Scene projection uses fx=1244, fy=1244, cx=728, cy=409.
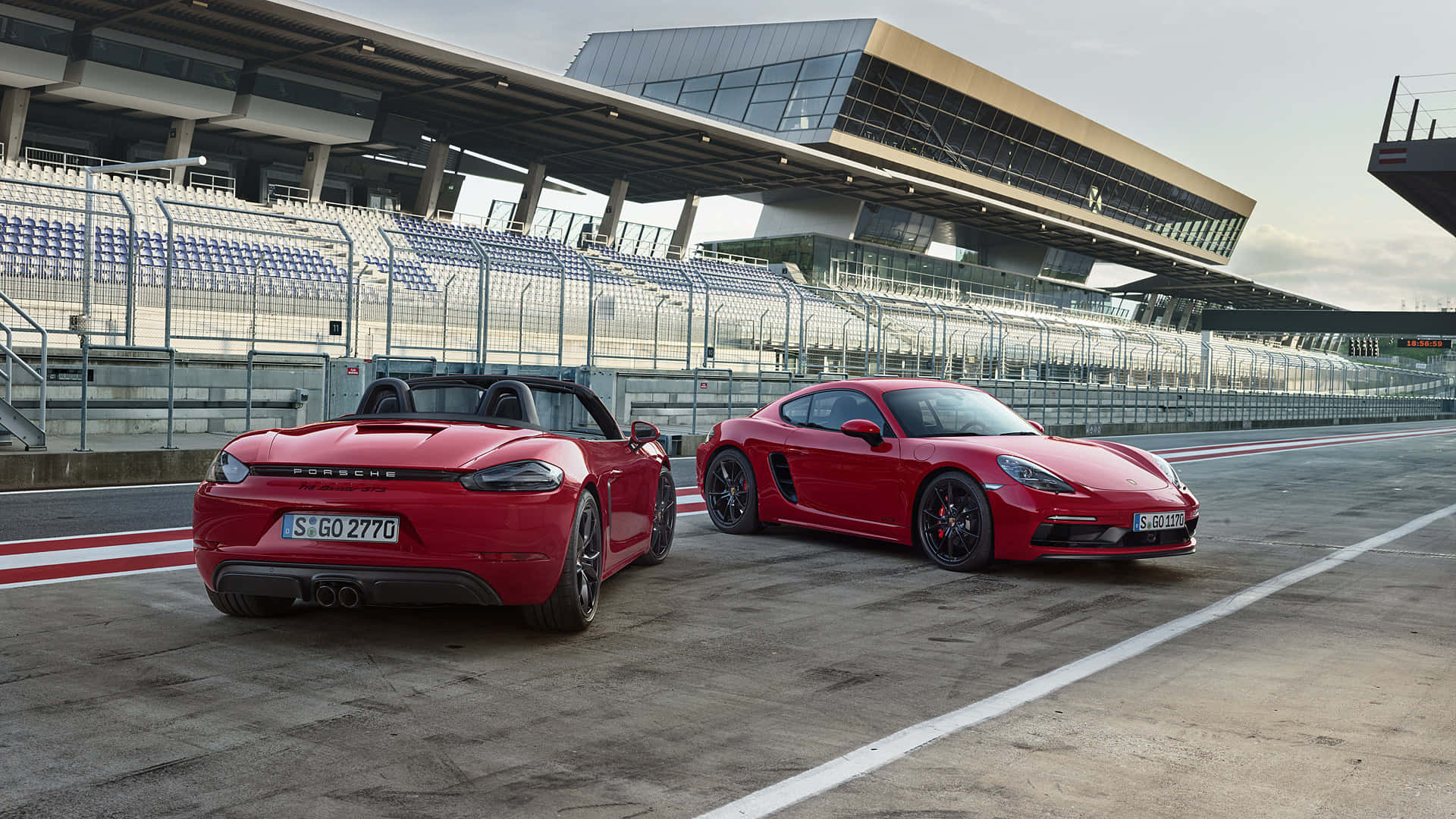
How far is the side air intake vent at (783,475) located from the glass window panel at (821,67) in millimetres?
47450

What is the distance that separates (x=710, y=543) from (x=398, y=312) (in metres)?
11.2

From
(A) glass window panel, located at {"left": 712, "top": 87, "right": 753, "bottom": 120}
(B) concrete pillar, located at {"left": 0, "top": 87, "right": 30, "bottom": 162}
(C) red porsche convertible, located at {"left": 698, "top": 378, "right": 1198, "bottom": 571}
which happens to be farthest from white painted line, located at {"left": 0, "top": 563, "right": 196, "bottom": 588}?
(A) glass window panel, located at {"left": 712, "top": 87, "right": 753, "bottom": 120}

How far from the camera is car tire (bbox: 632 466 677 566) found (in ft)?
24.5

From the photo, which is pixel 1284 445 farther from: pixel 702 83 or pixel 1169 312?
pixel 1169 312

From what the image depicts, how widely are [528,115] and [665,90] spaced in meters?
21.0

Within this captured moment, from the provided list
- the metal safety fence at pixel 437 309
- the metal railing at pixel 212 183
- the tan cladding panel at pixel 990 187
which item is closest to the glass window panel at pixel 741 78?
the tan cladding panel at pixel 990 187

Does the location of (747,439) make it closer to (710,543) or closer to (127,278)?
(710,543)

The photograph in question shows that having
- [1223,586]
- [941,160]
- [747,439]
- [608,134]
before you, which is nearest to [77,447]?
[747,439]

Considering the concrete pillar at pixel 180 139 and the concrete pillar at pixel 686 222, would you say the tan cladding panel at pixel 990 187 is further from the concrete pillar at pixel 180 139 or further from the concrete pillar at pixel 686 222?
the concrete pillar at pixel 180 139

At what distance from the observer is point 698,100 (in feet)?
198

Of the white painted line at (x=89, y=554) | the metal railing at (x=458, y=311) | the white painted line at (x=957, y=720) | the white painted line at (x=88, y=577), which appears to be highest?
the metal railing at (x=458, y=311)

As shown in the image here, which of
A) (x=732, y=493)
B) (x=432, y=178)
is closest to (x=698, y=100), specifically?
(x=432, y=178)

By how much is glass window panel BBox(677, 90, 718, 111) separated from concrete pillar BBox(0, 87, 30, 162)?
3156 cm

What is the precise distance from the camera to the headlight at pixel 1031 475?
7.54m
